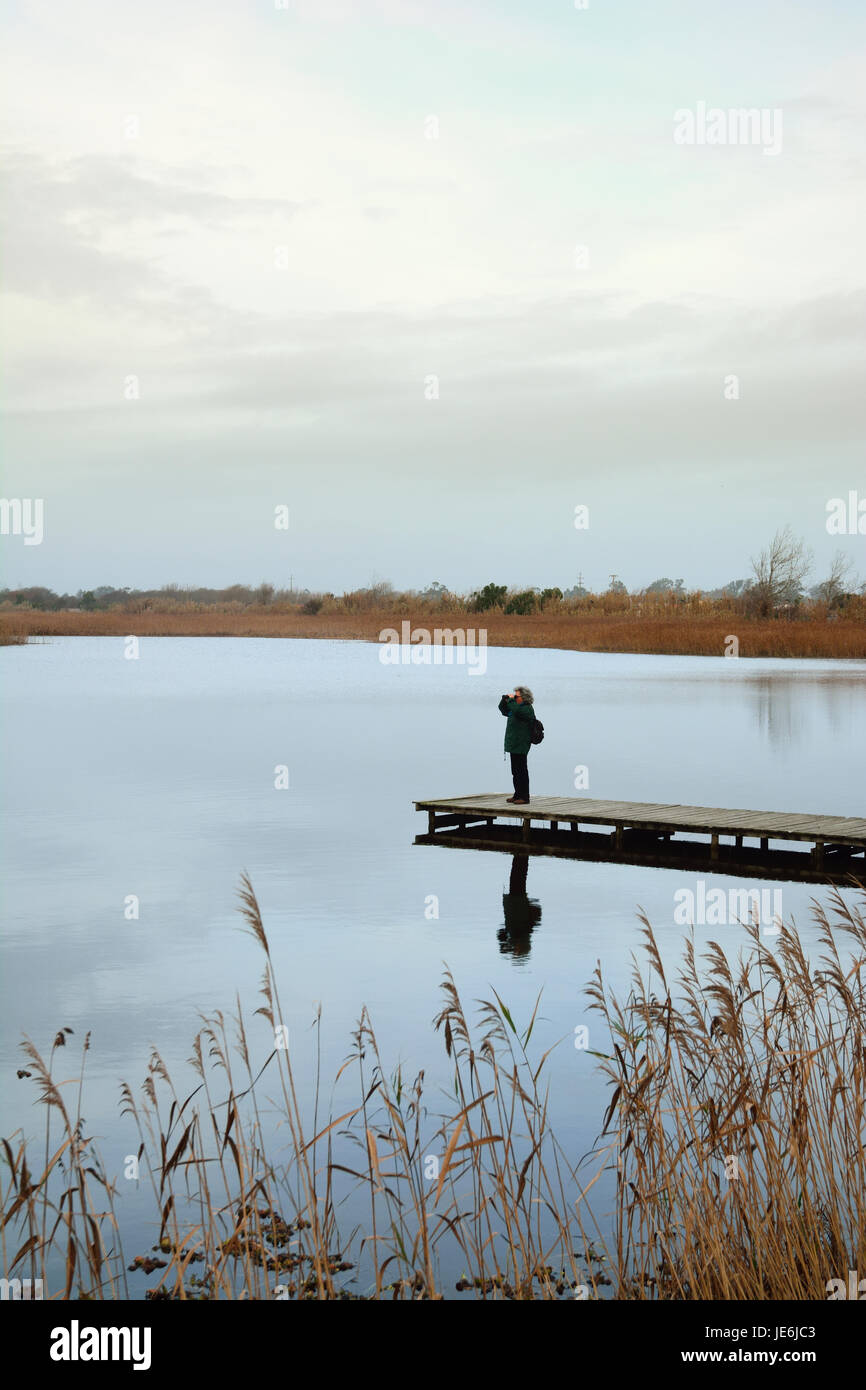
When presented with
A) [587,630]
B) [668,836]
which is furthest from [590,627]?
[668,836]

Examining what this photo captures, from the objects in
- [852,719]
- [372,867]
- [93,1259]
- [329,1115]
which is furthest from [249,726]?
[93,1259]

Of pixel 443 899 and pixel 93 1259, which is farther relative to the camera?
pixel 443 899

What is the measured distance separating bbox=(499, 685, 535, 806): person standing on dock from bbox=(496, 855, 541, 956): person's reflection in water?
126 centimetres

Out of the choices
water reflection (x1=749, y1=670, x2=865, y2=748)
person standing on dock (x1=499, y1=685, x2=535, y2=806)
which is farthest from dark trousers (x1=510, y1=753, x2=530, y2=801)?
water reflection (x1=749, y1=670, x2=865, y2=748)

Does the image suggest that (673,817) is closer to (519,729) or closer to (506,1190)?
(519,729)

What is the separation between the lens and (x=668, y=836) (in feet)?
47.7

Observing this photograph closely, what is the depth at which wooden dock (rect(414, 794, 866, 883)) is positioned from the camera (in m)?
12.6

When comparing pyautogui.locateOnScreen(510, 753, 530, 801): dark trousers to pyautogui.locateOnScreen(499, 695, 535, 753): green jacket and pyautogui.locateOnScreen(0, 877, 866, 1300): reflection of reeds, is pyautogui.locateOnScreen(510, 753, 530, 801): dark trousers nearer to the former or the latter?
pyautogui.locateOnScreen(499, 695, 535, 753): green jacket

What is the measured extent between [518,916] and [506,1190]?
277 inches

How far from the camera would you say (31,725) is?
2784cm

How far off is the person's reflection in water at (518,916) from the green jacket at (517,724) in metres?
1.29
